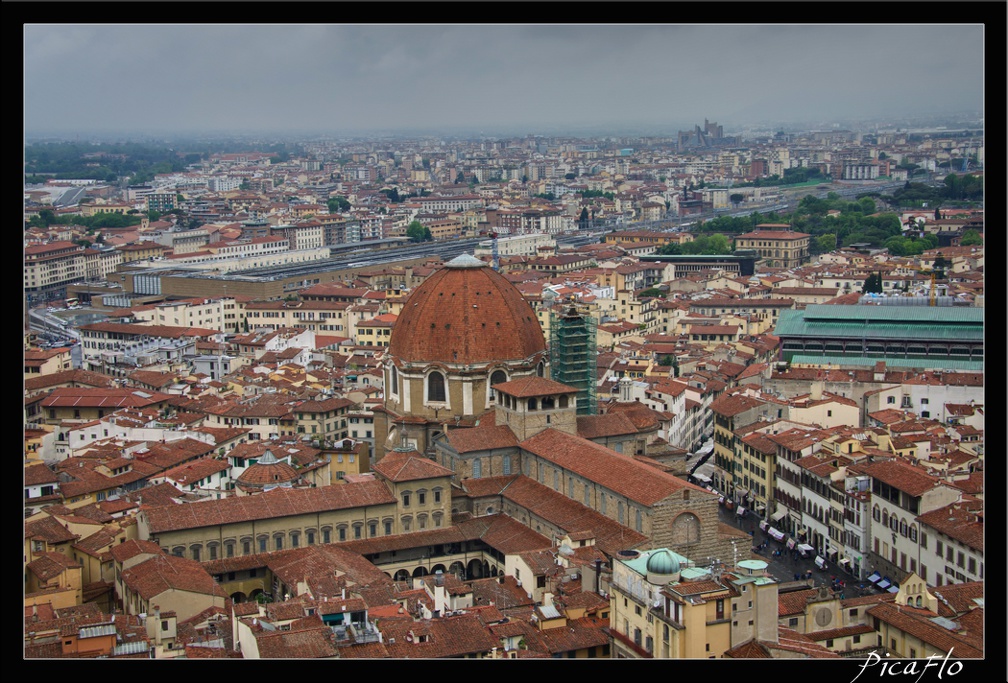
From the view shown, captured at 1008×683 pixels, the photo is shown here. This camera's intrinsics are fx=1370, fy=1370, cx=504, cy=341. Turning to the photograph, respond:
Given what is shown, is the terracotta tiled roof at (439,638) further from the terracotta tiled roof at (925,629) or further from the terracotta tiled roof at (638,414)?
the terracotta tiled roof at (638,414)

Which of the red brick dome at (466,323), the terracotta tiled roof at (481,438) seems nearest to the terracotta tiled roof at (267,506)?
the terracotta tiled roof at (481,438)

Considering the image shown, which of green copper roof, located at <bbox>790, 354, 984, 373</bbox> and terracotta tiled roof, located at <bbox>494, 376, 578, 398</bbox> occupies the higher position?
terracotta tiled roof, located at <bbox>494, 376, 578, 398</bbox>

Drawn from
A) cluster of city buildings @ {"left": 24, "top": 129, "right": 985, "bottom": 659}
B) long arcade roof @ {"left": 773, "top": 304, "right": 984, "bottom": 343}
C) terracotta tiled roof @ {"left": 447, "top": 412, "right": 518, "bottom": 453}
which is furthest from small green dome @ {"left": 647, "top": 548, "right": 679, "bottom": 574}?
long arcade roof @ {"left": 773, "top": 304, "right": 984, "bottom": 343}

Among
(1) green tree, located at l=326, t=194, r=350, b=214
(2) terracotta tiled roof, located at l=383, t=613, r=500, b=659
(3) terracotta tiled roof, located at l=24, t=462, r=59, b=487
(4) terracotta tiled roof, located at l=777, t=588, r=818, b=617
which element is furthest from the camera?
(1) green tree, located at l=326, t=194, r=350, b=214

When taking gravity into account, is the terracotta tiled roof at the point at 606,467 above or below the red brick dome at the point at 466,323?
below

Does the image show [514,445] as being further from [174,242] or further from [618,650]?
[174,242]

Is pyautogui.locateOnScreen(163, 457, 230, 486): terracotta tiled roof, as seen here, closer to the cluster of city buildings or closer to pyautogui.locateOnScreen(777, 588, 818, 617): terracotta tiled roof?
the cluster of city buildings
